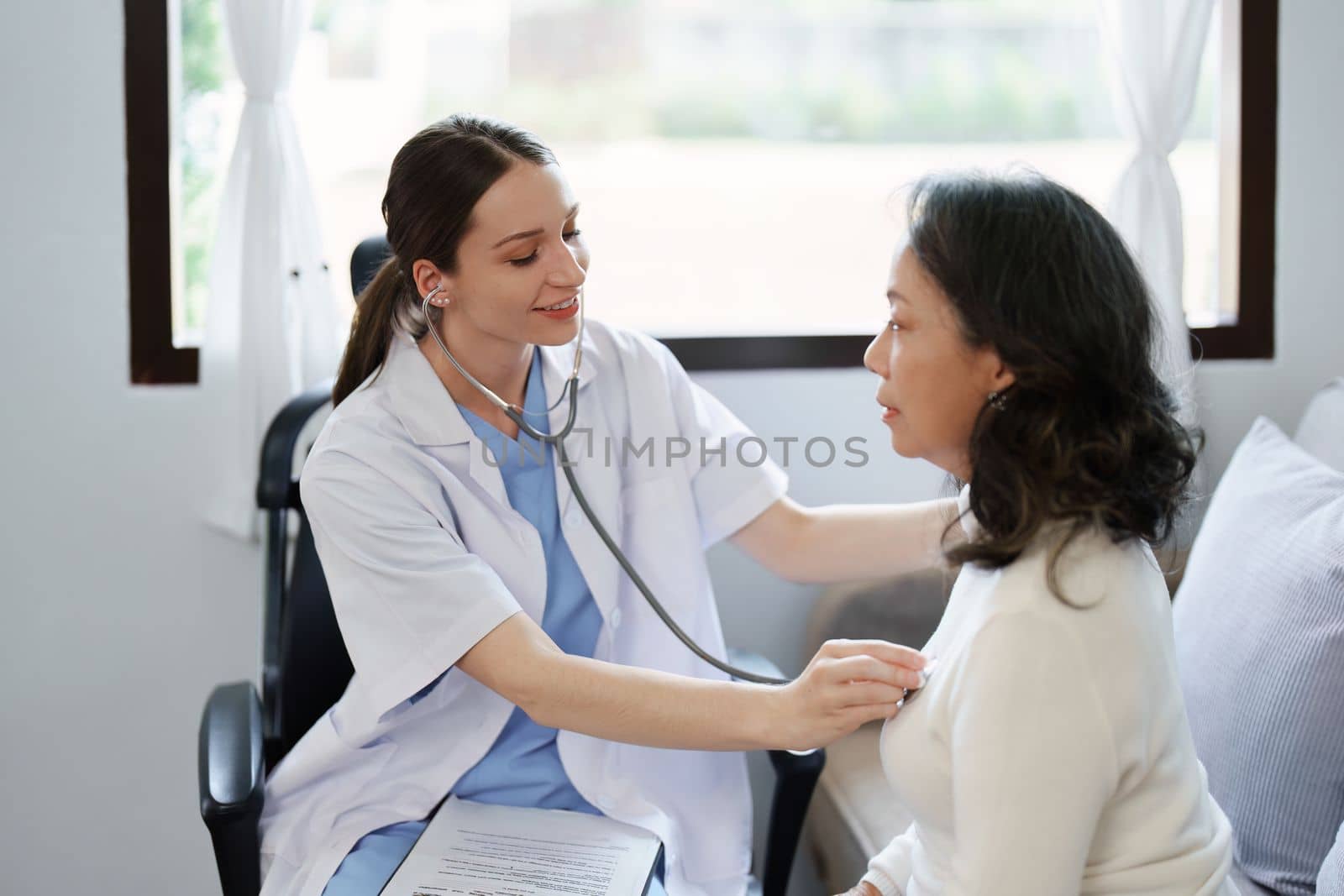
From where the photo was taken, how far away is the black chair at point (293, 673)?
1.31m

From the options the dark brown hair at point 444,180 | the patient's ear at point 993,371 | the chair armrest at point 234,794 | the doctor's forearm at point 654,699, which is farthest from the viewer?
the dark brown hair at point 444,180

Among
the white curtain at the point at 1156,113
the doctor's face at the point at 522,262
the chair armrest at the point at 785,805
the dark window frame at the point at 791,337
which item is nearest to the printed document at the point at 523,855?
the chair armrest at the point at 785,805

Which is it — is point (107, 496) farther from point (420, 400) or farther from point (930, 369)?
point (930, 369)

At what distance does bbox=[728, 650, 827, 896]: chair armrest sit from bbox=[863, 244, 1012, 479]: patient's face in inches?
18.4

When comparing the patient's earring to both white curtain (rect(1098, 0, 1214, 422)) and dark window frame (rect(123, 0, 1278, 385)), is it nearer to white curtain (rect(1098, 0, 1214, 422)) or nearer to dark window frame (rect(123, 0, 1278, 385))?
dark window frame (rect(123, 0, 1278, 385))

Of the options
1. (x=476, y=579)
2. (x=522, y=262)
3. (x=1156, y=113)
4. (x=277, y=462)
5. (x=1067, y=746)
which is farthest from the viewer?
(x=1156, y=113)

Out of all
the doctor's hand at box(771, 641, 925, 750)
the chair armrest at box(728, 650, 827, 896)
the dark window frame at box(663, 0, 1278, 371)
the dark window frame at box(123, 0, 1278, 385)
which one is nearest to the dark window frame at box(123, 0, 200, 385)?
the dark window frame at box(123, 0, 1278, 385)

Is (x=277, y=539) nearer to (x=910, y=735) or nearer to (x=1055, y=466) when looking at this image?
(x=910, y=735)

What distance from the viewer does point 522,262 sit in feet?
4.33

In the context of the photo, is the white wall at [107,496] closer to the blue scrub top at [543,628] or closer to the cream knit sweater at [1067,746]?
the blue scrub top at [543,628]

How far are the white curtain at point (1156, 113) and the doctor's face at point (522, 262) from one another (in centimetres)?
101

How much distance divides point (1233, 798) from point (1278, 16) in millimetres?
1354

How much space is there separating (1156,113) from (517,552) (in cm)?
126

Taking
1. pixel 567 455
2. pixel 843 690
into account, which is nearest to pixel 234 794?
pixel 567 455
